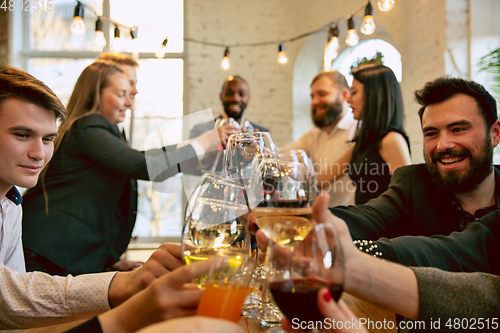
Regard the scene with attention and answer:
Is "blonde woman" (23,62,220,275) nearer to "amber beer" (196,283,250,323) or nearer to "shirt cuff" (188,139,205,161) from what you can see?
"shirt cuff" (188,139,205,161)

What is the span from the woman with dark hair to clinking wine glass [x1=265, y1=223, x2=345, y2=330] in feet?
5.44

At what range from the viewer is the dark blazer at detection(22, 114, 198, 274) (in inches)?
71.3

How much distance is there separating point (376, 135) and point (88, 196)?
5.18 ft

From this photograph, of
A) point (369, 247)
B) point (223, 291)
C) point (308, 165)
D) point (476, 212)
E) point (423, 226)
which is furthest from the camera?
point (423, 226)

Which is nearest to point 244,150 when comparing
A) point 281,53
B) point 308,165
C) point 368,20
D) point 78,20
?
point 308,165

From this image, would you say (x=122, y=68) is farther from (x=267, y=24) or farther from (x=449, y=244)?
(x=267, y=24)

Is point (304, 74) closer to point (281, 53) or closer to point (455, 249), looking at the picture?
point (281, 53)

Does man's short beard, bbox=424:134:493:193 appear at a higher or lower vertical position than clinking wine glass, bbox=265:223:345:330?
higher

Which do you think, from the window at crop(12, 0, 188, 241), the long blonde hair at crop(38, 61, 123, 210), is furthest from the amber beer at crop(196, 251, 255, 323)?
the window at crop(12, 0, 188, 241)

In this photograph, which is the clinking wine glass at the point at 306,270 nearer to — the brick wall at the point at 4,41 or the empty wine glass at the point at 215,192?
the empty wine glass at the point at 215,192

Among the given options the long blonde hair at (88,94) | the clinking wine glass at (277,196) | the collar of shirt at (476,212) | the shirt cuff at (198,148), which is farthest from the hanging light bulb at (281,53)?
the clinking wine glass at (277,196)

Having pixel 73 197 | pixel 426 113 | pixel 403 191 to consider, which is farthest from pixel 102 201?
pixel 426 113

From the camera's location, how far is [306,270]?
541 mm

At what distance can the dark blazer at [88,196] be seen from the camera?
1.81 metres
